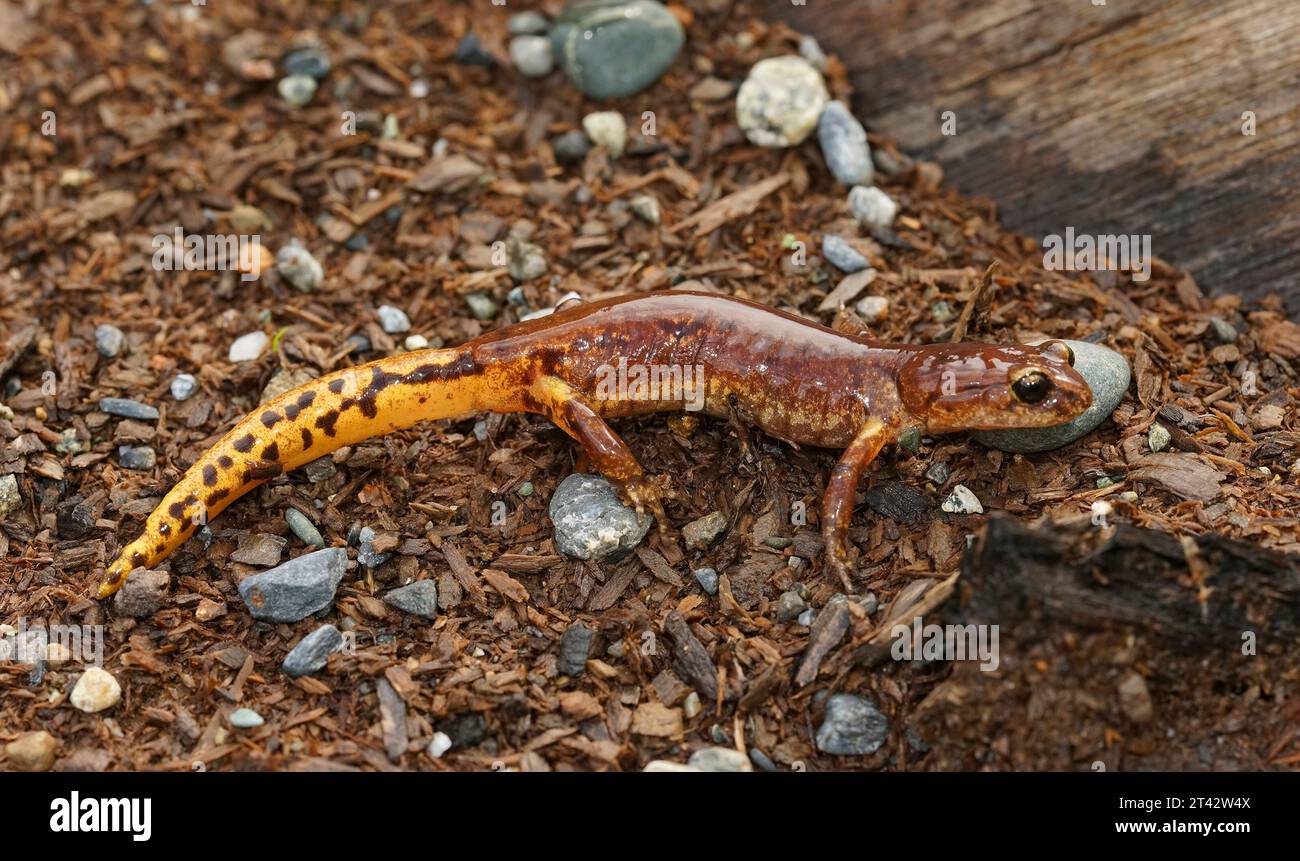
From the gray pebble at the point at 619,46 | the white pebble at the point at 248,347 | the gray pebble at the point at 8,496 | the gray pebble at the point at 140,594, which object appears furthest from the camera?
the gray pebble at the point at 619,46

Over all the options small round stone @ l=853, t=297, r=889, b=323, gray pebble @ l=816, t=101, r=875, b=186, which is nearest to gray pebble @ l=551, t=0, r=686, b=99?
gray pebble @ l=816, t=101, r=875, b=186

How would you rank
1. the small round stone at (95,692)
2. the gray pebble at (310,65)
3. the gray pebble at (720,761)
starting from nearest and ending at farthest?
1. the gray pebble at (720,761)
2. the small round stone at (95,692)
3. the gray pebble at (310,65)

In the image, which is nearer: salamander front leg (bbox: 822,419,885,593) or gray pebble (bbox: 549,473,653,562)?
salamander front leg (bbox: 822,419,885,593)

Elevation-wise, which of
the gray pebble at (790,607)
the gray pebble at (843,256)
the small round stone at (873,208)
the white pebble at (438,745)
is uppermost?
the small round stone at (873,208)

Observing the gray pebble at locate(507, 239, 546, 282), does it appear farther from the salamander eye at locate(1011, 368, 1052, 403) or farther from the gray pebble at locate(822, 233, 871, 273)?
the salamander eye at locate(1011, 368, 1052, 403)

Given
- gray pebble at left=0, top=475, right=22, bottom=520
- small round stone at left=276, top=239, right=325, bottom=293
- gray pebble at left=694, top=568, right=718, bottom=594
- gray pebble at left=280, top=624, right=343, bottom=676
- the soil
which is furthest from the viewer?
small round stone at left=276, top=239, right=325, bottom=293

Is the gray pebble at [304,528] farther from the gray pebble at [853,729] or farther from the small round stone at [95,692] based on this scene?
the gray pebble at [853,729]

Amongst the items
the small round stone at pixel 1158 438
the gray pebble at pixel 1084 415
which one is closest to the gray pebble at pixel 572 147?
the gray pebble at pixel 1084 415
